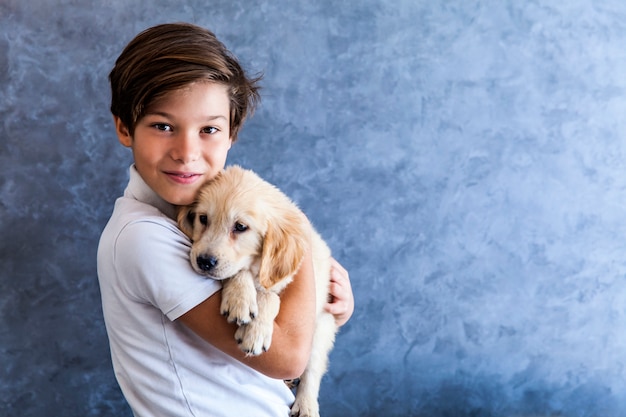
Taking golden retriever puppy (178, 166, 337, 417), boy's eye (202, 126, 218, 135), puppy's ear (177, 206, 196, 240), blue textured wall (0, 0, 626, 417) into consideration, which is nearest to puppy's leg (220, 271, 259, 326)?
golden retriever puppy (178, 166, 337, 417)

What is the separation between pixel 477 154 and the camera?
95.5 inches

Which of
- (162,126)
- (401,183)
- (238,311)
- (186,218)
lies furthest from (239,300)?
(401,183)

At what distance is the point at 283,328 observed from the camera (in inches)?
51.2

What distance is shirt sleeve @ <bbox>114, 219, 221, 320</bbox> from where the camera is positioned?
116 centimetres

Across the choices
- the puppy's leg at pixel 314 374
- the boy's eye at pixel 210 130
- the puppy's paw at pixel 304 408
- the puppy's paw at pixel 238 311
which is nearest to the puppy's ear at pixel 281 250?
the puppy's paw at pixel 238 311

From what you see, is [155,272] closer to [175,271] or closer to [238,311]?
[175,271]

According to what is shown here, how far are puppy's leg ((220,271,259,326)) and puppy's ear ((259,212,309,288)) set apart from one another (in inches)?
1.9

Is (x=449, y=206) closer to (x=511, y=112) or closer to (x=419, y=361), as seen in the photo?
(x=511, y=112)

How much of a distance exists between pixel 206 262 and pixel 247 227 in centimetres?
17

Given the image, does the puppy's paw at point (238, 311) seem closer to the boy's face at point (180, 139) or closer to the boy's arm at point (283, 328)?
the boy's arm at point (283, 328)

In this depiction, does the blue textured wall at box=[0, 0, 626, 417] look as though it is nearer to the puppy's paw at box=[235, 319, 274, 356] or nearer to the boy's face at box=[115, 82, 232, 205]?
the boy's face at box=[115, 82, 232, 205]

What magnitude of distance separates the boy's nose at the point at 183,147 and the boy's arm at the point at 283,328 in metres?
0.28

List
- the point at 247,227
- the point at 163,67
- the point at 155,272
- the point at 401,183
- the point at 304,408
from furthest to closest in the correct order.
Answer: the point at 401,183 < the point at 304,408 < the point at 247,227 < the point at 163,67 < the point at 155,272

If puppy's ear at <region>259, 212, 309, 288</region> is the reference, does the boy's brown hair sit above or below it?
above
